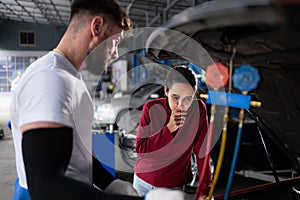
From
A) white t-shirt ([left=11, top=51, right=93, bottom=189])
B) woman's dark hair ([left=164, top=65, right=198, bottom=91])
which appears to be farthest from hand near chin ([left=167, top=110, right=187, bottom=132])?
white t-shirt ([left=11, top=51, right=93, bottom=189])

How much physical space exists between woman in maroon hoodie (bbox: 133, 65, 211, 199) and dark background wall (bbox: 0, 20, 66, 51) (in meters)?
15.8

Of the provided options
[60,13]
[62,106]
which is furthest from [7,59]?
[62,106]

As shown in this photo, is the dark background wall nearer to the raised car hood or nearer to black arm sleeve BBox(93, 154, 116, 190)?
black arm sleeve BBox(93, 154, 116, 190)

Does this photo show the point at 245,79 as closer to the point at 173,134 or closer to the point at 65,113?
the point at 65,113

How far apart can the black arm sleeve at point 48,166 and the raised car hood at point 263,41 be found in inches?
14.1

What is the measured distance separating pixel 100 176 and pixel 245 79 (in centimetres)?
72

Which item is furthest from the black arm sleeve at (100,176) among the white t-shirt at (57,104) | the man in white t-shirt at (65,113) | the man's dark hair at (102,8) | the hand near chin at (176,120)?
the man's dark hair at (102,8)

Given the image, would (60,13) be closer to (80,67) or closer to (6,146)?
(6,146)

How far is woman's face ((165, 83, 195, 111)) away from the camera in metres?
1.17

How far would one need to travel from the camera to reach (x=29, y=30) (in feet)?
50.6

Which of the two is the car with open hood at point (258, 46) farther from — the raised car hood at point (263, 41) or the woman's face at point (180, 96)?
the woman's face at point (180, 96)

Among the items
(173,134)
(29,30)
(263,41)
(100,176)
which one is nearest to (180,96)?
(173,134)

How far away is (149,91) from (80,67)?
163 inches

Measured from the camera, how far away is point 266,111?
1.11 meters
